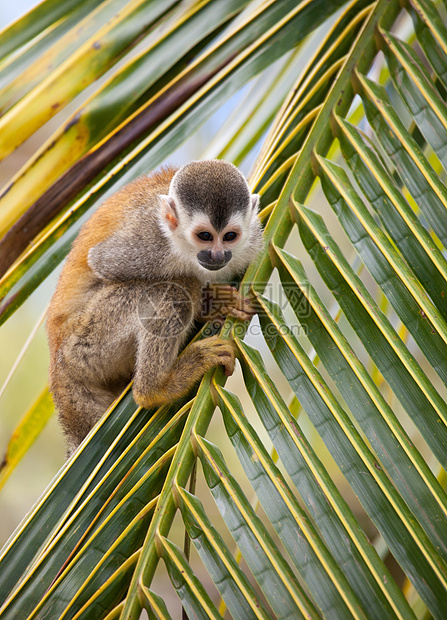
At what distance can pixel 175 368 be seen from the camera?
229 centimetres

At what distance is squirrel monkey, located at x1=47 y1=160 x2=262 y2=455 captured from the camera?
249cm

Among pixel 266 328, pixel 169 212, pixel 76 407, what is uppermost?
pixel 169 212

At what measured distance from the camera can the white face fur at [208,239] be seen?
2545mm

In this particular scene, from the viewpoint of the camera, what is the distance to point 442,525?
1.35 m

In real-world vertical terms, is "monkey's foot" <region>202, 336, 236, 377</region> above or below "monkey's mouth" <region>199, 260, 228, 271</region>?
below

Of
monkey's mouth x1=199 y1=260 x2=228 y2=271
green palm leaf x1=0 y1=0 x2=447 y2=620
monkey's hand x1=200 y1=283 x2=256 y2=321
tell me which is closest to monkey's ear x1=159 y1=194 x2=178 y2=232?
monkey's mouth x1=199 y1=260 x2=228 y2=271

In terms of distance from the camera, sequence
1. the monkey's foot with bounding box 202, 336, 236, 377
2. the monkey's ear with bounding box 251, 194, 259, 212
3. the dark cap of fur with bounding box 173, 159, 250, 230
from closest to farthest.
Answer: the monkey's foot with bounding box 202, 336, 236, 377, the monkey's ear with bounding box 251, 194, 259, 212, the dark cap of fur with bounding box 173, 159, 250, 230

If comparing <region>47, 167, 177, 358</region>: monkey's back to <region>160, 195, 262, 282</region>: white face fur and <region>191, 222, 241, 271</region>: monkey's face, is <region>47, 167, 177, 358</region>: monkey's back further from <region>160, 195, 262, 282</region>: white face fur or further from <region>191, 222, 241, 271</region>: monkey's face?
<region>191, 222, 241, 271</region>: monkey's face

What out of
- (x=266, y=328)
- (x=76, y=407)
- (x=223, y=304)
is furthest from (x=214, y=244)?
(x=76, y=407)

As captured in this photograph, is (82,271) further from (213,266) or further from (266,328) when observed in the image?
(266,328)

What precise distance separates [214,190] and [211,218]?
0.47 feet

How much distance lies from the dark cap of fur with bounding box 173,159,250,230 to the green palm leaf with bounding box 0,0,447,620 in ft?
0.82

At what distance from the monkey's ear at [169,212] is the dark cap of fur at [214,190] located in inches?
3.6

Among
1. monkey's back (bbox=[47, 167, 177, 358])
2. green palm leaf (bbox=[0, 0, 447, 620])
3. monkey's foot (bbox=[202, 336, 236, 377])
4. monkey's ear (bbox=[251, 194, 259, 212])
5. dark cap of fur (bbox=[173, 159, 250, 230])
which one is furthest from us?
monkey's back (bbox=[47, 167, 177, 358])
